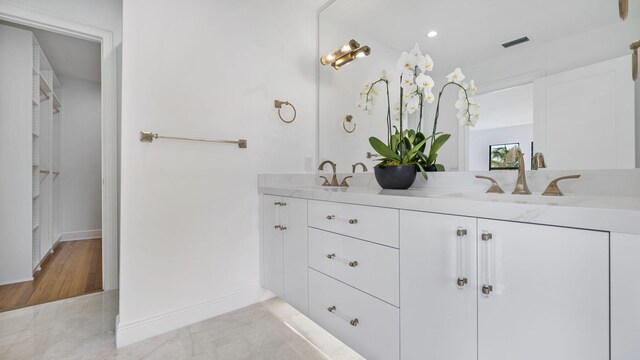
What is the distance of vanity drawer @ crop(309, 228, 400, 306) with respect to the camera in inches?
42.3

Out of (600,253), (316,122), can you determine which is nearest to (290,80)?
(316,122)

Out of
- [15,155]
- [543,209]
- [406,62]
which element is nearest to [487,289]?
[543,209]

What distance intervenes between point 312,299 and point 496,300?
3.01 feet

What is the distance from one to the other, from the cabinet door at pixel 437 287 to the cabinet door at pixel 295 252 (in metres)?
0.64

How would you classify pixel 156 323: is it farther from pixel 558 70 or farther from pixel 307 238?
pixel 558 70

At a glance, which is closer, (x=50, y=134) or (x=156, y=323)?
(x=156, y=323)

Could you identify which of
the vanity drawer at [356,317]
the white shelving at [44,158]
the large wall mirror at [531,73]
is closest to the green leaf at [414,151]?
the large wall mirror at [531,73]

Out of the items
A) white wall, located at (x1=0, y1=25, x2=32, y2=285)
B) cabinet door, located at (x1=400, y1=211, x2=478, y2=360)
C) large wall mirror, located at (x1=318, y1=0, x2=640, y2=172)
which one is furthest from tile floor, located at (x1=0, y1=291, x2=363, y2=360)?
large wall mirror, located at (x1=318, y1=0, x2=640, y2=172)

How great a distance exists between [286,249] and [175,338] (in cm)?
80

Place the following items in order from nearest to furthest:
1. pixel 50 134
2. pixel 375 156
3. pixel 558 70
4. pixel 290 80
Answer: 1. pixel 558 70
2. pixel 375 156
3. pixel 290 80
4. pixel 50 134

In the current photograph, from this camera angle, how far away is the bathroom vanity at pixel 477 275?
63 centimetres

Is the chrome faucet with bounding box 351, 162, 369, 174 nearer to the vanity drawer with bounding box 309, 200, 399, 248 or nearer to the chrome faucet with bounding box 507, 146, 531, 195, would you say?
the vanity drawer with bounding box 309, 200, 399, 248

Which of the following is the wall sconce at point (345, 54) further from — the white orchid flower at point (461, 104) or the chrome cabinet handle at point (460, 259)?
the chrome cabinet handle at point (460, 259)

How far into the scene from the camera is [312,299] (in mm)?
1474
